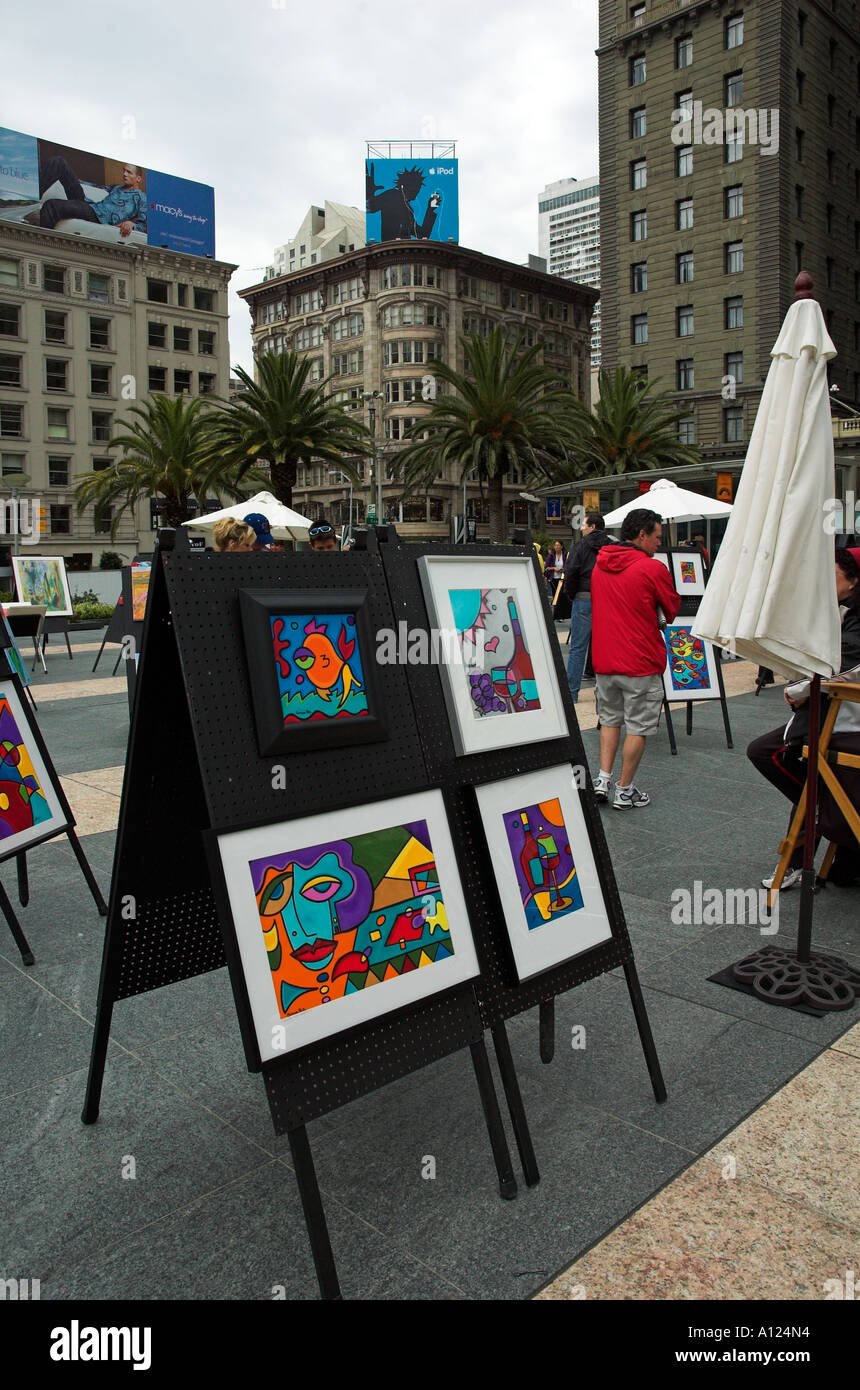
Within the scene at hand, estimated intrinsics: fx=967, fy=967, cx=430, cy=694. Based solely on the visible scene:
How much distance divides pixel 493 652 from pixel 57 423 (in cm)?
6700

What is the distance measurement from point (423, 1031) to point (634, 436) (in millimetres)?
40635

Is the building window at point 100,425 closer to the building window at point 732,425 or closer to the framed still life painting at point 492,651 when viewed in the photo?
the building window at point 732,425

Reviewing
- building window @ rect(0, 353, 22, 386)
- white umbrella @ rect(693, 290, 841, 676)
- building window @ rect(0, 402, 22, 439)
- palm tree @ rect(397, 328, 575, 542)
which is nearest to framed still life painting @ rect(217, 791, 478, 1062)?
white umbrella @ rect(693, 290, 841, 676)

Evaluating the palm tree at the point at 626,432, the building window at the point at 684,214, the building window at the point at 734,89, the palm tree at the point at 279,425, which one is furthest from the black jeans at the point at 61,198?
the palm tree at the point at 279,425

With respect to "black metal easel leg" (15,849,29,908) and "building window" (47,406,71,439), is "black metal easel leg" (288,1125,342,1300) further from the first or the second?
"building window" (47,406,71,439)

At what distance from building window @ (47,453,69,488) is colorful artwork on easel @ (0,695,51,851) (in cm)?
6317

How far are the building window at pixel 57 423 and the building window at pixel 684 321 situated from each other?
39148 millimetres

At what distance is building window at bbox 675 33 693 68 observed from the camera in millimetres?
55688

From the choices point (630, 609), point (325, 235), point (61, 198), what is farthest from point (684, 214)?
point (325, 235)

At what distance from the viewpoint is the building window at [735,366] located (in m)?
55.3

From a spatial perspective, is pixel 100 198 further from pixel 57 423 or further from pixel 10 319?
pixel 57 423

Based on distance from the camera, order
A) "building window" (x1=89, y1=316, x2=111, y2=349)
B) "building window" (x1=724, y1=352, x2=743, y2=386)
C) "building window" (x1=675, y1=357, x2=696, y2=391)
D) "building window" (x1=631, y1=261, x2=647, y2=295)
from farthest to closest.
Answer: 1. "building window" (x1=89, y1=316, x2=111, y2=349)
2. "building window" (x1=631, y1=261, x2=647, y2=295)
3. "building window" (x1=675, y1=357, x2=696, y2=391)
4. "building window" (x1=724, y1=352, x2=743, y2=386)

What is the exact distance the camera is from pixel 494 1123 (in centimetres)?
271
